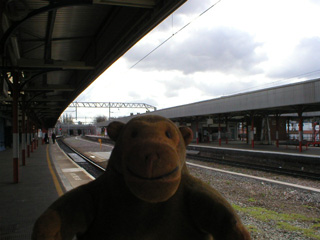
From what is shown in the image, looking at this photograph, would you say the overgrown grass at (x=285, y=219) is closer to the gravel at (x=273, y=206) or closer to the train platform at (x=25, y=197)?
the gravel at (x=273, y=206)

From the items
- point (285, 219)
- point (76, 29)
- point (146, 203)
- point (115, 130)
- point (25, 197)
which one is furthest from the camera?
point (76, 29)

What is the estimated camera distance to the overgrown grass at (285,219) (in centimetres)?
509

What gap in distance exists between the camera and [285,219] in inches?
231

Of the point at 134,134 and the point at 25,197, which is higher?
the point at 134,134

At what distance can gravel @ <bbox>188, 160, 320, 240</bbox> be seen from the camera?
506cm

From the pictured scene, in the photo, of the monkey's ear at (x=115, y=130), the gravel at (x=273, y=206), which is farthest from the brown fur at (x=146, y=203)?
the gravel at (x=273, y=206)

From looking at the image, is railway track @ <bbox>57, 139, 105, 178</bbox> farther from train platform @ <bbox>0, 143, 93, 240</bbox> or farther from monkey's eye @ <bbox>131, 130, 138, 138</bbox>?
monkey's eye @ <bbox>131, 130, 138, 138</bbox>

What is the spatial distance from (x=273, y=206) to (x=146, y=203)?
6.15m

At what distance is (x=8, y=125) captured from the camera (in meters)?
27.8

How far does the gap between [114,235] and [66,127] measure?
333ft

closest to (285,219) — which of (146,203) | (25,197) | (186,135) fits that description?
(186,135)

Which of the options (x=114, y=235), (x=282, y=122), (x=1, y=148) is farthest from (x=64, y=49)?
(x=282, y=122)

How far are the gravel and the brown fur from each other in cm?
331

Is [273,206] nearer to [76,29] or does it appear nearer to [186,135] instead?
[186,135]
